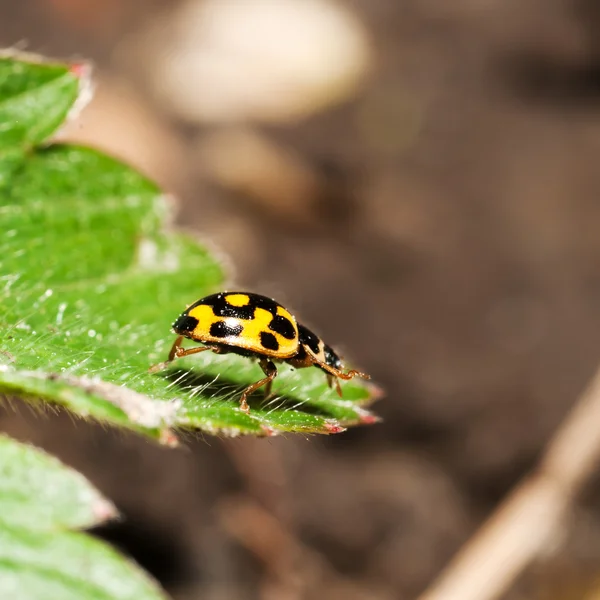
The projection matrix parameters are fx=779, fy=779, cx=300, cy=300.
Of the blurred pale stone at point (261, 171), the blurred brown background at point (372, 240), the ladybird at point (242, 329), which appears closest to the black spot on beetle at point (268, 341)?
the ladybird at point (242, 329)

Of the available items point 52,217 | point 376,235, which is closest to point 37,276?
point 52,217

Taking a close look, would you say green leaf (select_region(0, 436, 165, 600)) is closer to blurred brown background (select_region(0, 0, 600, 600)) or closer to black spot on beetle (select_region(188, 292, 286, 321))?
blurred brown background (select_region(0, 0, 600, 600))

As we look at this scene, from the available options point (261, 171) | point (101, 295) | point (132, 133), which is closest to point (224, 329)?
point (101, 295)

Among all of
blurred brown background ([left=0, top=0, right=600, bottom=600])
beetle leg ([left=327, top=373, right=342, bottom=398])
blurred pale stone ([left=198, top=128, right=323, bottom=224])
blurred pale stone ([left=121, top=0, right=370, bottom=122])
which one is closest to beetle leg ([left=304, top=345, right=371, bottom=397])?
beetle leg ([left=327, top=373, right=342, bottom=398])

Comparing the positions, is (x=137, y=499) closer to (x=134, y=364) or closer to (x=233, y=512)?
(x=233, y=512)

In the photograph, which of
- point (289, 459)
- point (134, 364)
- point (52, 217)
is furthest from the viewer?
point (289, 459)

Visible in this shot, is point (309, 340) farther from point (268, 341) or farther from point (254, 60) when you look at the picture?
point (254, 60)

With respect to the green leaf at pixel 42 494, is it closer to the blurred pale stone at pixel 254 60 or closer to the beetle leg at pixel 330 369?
the beetle leg at pixel 330 369
